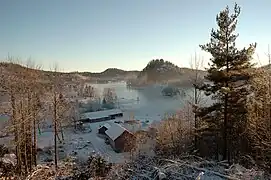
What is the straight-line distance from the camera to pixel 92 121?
6022cm

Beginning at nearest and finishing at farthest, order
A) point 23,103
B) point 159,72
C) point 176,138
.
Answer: point 23,103 → point 176,138 → point 159,72

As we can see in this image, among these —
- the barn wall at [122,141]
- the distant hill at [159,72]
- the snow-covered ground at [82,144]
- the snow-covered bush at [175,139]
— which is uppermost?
the distant hill at [159,72]

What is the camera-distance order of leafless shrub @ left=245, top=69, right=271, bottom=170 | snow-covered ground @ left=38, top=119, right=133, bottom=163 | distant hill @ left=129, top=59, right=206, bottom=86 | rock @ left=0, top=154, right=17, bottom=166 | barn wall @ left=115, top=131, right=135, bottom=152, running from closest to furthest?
rock @ left=0, top=154, right=17, bottom=166 < leafless shrub @ left=245, top=69, right=271, bottom=170 < snow-covered ground @ left=38, top=119, right=133, bottom=163 < barn wall @ left=115, top=131, right=135, bottom=152 < distant hill @ left=129, top=59, right=206, bottom=86

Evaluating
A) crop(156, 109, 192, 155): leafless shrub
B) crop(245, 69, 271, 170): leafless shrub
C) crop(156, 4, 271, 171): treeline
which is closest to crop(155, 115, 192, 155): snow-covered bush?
crop(156, 109, 192, 155): leafless shrub

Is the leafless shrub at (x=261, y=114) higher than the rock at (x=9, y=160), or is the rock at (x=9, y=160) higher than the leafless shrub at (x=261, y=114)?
the leafless shrub at (x=261, y=114)

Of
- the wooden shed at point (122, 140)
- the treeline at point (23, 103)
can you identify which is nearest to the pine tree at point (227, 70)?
the treeline at point (23, 103)

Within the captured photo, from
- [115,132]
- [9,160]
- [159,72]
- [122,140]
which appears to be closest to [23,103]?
[9,160]

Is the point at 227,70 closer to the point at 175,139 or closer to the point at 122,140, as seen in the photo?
the point at 175,139

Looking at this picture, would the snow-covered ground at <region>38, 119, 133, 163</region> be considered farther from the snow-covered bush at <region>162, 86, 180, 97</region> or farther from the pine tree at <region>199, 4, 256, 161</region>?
the snow-covered bush at <region>162, 86, 180, 97</region>

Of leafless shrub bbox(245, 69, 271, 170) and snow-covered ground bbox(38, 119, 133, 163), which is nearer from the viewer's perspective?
leafless shrub bbox(245, 69, 271, 170)

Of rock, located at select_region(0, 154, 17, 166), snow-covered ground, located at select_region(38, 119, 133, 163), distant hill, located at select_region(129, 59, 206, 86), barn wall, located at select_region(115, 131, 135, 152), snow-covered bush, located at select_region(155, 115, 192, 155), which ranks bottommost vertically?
snow-covered ground, located at select_region(38, 119, 133, 163)

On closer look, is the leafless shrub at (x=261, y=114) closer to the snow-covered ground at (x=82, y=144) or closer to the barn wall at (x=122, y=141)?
the snow-covered ground at (x=82, y=144)

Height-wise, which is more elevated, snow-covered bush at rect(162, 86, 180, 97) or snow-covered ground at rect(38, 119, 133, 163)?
snow-covered bush at rect(162, 86, 180, 97)

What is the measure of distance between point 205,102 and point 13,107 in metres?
12.6
